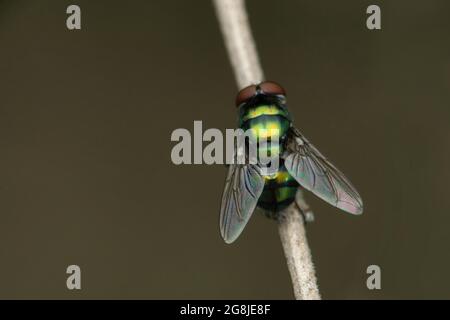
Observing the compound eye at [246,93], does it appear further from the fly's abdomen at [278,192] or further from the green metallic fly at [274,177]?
the fly's abdomen at [278,192]

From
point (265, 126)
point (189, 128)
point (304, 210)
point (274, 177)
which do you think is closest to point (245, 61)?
point (265, 126)

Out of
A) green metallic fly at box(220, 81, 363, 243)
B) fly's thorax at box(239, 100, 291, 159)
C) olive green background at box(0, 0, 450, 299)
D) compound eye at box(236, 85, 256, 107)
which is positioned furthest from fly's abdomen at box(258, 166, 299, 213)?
olive green background at box(0, 0, 450, 299)

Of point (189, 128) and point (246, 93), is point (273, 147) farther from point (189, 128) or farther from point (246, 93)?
point (189, 128)

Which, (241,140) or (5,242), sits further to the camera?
(5,242)

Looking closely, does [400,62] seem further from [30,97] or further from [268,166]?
[30,97]

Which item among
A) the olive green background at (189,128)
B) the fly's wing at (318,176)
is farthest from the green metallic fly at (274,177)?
the olive green background at (189,128)
